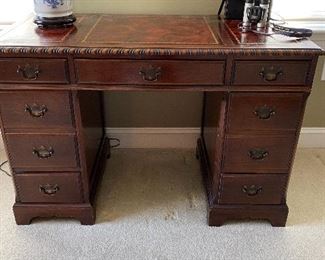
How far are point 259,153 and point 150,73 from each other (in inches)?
20.8

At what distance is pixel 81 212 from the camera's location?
1.44 meters

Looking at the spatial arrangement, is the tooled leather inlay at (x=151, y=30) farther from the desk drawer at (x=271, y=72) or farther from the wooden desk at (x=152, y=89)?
the desk drawer at (x=271, y=72)

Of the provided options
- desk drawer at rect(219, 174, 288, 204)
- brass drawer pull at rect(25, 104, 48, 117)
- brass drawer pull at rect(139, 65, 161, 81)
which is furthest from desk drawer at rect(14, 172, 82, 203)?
desk drawer at rect(219, 174, 288, 204)

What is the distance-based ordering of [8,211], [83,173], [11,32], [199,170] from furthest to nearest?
[199,170]
[8,211]
[83,173]
[11,32]

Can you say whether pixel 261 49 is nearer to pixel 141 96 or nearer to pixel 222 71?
pixel 222 71

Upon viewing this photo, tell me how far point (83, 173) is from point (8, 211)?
0.45 metres

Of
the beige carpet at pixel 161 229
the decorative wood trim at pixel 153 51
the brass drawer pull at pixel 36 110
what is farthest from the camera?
the beige carpet at pixel 161 229

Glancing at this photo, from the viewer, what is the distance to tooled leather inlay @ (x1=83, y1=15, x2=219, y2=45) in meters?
1.21

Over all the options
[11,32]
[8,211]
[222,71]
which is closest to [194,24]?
[222,71]

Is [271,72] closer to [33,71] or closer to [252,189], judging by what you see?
[252,189]

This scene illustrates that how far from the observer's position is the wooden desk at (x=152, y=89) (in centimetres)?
114

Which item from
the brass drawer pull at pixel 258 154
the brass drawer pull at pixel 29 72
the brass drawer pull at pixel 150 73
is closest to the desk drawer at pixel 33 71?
the brass drawer pull at pixel 29 72

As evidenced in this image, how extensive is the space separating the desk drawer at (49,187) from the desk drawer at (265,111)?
26.1 inches

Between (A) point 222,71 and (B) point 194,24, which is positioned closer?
(A) point 222,71
